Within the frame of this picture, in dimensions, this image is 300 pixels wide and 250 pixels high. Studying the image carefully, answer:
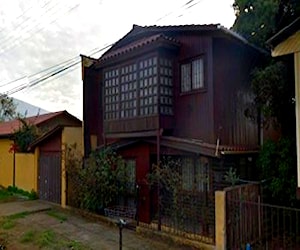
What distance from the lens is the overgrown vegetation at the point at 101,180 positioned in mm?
13250

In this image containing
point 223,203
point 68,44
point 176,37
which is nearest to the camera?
point 223,203

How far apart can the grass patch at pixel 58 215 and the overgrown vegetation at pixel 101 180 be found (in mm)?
884

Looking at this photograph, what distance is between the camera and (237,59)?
12852 mm

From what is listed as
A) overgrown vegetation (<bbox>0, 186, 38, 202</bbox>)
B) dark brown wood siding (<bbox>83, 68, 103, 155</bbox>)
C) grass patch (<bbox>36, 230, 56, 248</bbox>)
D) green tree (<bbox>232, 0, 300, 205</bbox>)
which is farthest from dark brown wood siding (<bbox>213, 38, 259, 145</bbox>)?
overgrown vegetation (<bbox>0, 186, 38, 202</bbox>)

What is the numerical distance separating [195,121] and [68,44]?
988 cm

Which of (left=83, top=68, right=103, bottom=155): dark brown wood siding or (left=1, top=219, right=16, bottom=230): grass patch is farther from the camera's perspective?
(left=83, top=68, right=103, bottom=155): dark brown wood siding

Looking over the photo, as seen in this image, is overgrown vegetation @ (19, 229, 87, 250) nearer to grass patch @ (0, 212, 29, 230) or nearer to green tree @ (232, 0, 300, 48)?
grass patch @ (0, 212, 29, 230)

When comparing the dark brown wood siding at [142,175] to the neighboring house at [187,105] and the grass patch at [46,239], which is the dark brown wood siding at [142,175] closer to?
the neighboring house at [187,105]

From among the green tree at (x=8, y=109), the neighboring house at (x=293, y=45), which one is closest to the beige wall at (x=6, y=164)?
the neighboring house at (x=293, y=45)

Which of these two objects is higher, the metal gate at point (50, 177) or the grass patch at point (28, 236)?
the metal gate at point (50, 177)

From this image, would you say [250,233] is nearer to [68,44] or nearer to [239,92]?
[239,92]

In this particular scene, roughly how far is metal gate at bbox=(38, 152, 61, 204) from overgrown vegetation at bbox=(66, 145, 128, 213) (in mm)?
2866

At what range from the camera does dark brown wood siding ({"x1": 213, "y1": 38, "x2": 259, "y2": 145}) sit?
39.3 feet

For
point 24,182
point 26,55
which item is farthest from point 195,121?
point 26,55
